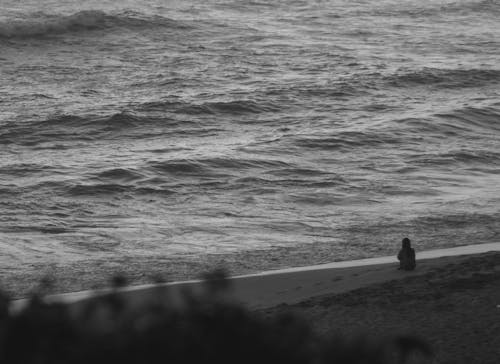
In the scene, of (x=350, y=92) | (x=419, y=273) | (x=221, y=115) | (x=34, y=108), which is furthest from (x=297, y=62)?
(x=419, y=273)

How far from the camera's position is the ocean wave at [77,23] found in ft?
94.7

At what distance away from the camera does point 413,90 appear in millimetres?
24250

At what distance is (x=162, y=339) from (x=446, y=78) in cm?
2349

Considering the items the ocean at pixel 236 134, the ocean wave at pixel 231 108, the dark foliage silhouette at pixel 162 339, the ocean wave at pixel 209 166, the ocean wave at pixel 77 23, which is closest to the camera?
the dark foliage silhouette at pixel 162 339

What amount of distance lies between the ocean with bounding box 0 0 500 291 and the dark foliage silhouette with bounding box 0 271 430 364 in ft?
23.8

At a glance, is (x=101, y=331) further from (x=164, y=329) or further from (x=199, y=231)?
(x=199, y=231)

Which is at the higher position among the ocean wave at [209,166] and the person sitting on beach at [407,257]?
the person sitting on beach at [407,257]

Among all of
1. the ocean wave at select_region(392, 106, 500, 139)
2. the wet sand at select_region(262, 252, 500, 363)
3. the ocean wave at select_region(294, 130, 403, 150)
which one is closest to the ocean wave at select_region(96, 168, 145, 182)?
the ocean wave at select_region(294, 130, 403, 150)

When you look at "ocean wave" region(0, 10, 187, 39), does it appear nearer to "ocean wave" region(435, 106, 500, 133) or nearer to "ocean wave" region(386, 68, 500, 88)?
"ocean wave" region(386, 68, 500, 88)

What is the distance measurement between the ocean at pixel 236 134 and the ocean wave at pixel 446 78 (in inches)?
2.8

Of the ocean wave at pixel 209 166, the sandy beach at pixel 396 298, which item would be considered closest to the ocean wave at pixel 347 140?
the ocean wave at pixel 209 166

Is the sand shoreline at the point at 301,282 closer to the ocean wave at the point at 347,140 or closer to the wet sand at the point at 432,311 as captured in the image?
the wet sand at the point at 432,311

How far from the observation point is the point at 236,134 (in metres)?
19.7

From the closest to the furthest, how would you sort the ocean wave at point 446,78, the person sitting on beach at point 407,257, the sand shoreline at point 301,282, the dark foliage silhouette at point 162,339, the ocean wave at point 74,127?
1. the dark foliage silhouette at point 162,339
2. the sand shoreline at point 301,282
3. the person sitting on beach at point 407,257
4. the ocean wave at point 74,127
5. the ocean wave at point 446,78
